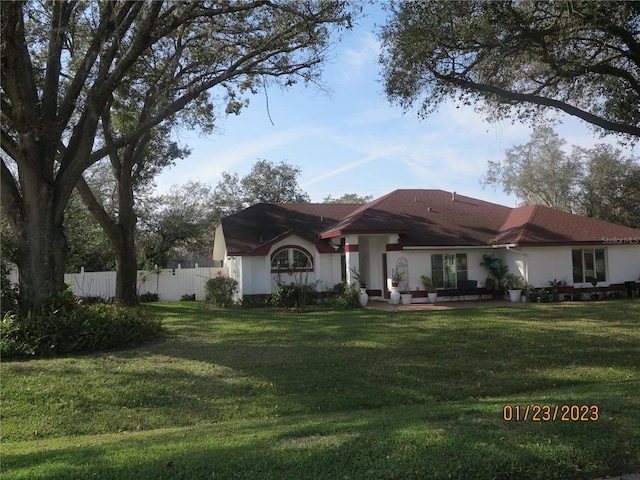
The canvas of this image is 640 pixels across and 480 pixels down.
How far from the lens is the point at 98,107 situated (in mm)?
13250

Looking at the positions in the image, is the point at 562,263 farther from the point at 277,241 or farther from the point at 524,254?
the point at 277,241

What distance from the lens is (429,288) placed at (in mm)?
22844

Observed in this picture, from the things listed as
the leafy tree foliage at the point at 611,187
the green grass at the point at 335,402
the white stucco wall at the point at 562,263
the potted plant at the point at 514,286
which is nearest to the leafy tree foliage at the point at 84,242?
the green grass at the point at 335,402

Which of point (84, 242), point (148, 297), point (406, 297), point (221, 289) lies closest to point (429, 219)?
point (406, 297)

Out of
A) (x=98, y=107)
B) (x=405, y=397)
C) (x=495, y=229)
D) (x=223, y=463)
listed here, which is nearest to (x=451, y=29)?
(x=405, y=397)

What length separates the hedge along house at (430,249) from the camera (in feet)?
75.4

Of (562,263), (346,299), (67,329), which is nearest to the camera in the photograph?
(67,329)

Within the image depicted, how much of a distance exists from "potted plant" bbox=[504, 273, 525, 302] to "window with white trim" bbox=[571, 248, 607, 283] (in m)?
3.00

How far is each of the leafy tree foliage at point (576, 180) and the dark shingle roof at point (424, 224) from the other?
39.5 feet

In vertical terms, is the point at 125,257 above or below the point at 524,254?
above

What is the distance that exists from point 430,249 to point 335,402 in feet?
53.0

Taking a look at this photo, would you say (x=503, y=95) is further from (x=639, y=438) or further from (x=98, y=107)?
(x=98, y=107)

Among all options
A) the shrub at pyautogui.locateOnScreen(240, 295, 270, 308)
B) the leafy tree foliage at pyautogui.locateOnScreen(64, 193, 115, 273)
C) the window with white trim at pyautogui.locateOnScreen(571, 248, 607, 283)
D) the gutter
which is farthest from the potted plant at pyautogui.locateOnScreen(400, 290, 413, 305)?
the leafy tree foliage at pyautogui.locateOnScreen(64, 193, 115, 273)
